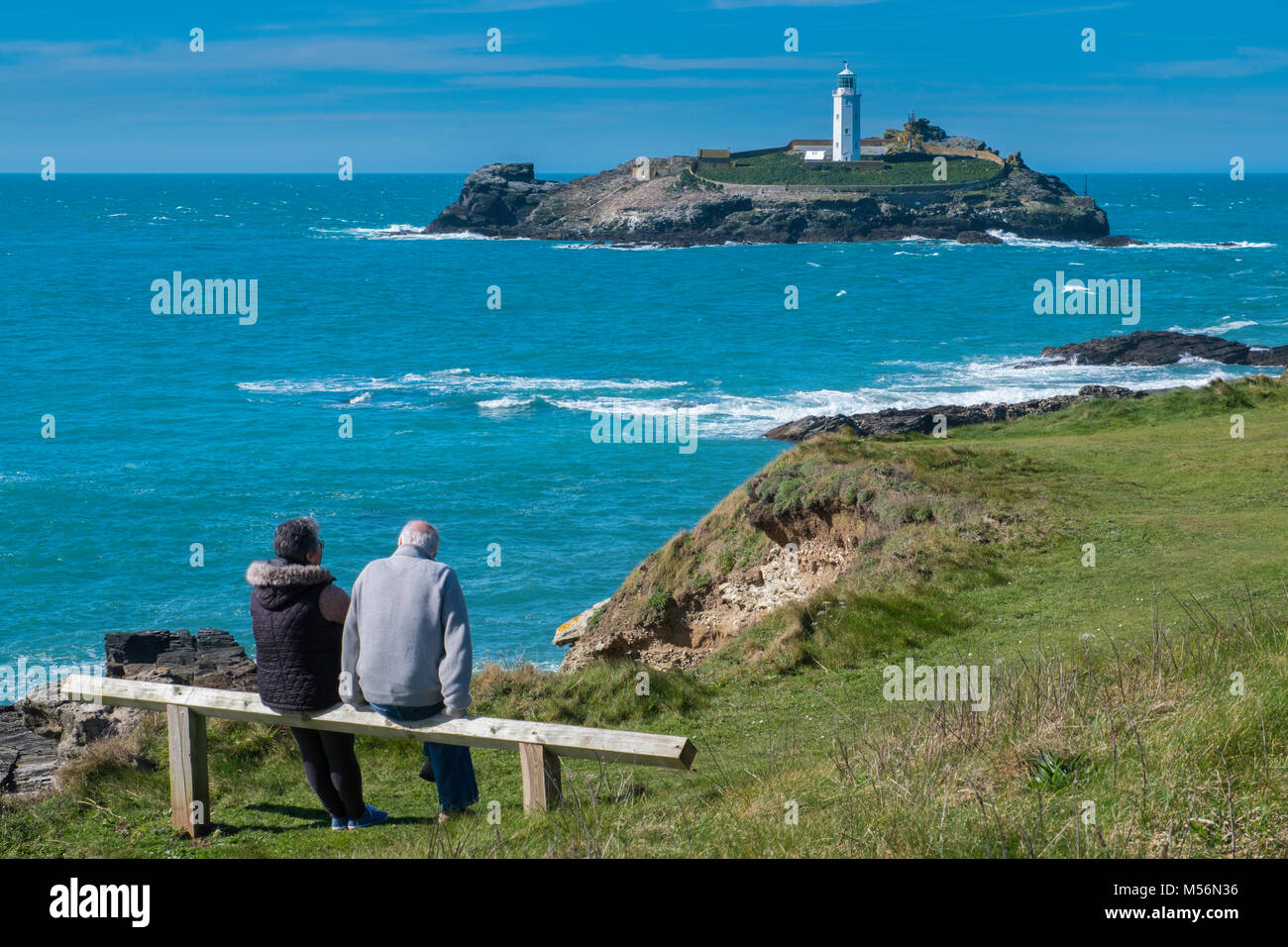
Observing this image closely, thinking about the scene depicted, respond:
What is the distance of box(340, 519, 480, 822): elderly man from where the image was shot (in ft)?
22.1

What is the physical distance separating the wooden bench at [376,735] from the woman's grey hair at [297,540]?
101cm

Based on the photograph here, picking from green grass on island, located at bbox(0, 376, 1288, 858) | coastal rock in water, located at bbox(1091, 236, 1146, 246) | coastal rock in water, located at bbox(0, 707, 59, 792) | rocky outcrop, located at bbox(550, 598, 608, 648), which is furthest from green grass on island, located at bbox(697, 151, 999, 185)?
coastal rock in water, located at bbox(0, 707, 59, 792)

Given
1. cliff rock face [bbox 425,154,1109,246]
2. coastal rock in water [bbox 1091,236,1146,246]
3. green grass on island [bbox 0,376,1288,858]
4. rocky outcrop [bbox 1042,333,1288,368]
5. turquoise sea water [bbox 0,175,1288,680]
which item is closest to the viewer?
green grass on island [bbox 0,376,1288,858]

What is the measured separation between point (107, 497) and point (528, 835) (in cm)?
3749

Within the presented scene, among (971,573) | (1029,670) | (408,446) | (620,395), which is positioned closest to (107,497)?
(408,446)

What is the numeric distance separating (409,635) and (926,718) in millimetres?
3532

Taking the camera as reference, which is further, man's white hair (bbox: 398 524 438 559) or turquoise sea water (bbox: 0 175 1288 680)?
turquoise sea water (bbox: 0 175 1288 680)

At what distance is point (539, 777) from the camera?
7.02 m

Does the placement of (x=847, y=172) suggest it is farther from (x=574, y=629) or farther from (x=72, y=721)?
(x=72, y=721)

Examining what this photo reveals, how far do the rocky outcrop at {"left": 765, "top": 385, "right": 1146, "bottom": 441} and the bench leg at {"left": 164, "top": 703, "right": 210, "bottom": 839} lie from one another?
111ft

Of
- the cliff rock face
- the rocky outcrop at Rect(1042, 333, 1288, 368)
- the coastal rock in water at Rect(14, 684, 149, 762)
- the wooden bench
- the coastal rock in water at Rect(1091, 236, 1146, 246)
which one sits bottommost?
the coastal rock in water at Rect(14, 684, 149, 762)

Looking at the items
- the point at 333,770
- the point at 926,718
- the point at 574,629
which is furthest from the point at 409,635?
the point at 574,629

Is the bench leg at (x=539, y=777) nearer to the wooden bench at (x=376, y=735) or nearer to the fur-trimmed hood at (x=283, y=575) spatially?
the wooden bench at (x=376, y=735)

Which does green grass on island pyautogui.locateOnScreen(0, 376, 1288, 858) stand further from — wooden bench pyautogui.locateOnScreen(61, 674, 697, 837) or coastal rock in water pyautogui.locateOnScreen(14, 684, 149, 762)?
coastal rock in water pyautogui.locateOnScreen(14, 684, 149, 762)
